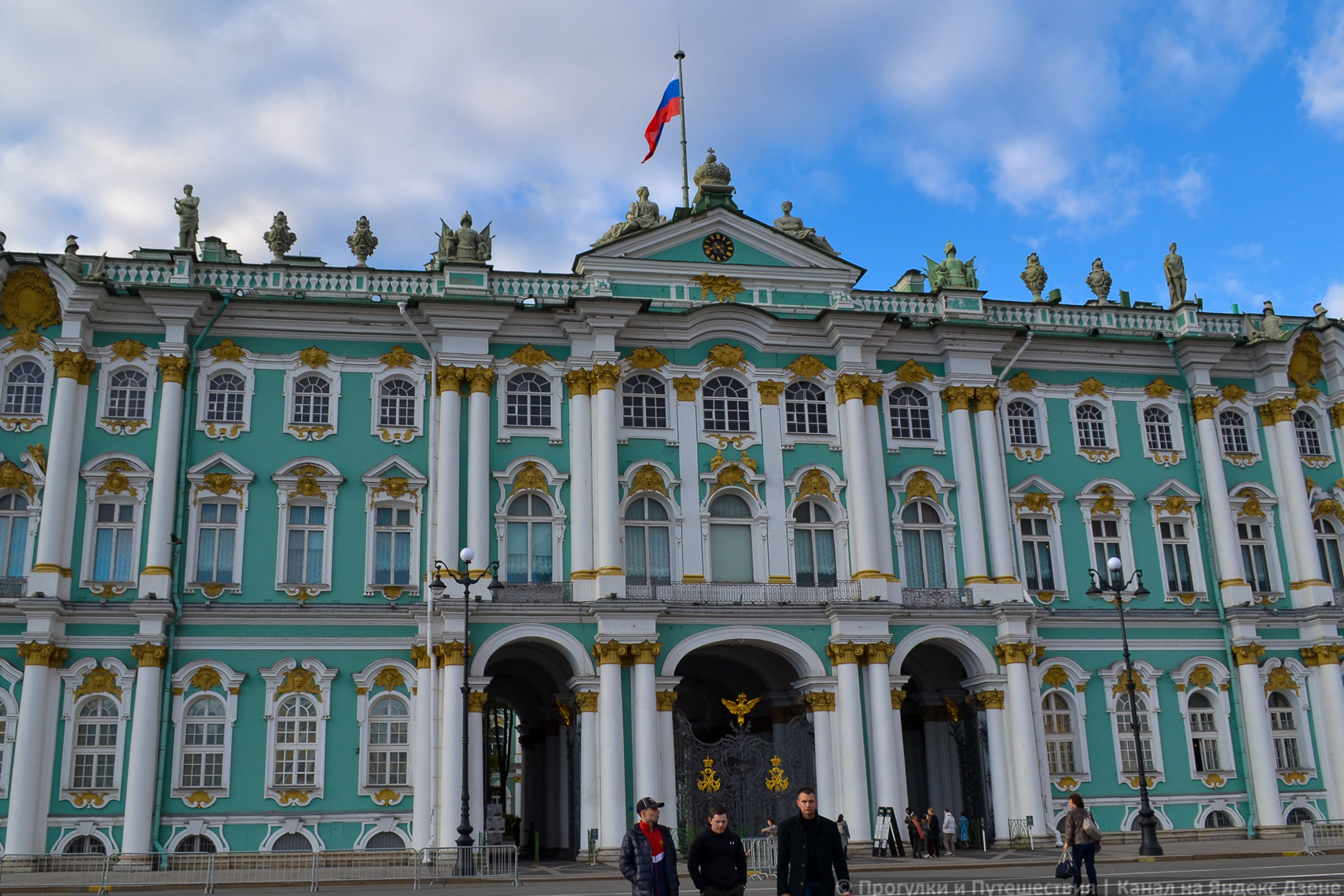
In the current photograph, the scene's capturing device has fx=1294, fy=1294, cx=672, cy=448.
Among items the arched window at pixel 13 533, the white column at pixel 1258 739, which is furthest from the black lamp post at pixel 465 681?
the white column at pixel 1258 739

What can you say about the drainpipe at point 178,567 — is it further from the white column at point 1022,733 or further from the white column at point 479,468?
the white column at point 1022,733

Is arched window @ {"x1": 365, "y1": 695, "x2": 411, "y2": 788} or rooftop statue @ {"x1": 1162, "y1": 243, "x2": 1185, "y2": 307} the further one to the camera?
rooftop statue @ {"x1": 1162, "y1": 243, "x2": 1185, "y2": 307}

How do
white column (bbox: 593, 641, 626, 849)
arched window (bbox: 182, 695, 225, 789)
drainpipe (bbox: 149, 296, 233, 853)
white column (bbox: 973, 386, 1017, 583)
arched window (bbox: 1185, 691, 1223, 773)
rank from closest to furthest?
drainpipe (bbox: 149, 296, 233, 853) → arched window (bbox: 182, 695, 225, 789) → white column (bbox: 593, 641, 626, 849) → white column (bbox: 973, 386, 1017, 583) → arched window (bbox: 1185, 691, 1223, 773)

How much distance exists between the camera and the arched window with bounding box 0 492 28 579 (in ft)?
107

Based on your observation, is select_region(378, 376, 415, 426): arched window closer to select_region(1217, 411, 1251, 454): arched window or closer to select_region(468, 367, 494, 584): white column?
select_region(468, 367, 494, 584): white column

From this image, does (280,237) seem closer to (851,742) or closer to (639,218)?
(639,218)

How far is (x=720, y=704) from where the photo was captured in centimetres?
4109

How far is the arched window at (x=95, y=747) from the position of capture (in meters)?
31.3

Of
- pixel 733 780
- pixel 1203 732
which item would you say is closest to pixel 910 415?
pixel 733 780

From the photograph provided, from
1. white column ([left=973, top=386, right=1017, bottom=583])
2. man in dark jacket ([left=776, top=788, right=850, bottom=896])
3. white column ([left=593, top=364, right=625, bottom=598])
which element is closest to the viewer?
man in dark jacket ([left=776, top=788, right=850, bottom=896])

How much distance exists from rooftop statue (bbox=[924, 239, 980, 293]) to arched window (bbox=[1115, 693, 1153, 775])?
42.4 feet

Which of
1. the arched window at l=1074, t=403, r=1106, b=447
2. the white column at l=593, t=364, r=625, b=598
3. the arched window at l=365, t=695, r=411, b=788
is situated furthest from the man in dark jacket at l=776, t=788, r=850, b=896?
the arched window at l=1074, t=403, r=1106, b=447

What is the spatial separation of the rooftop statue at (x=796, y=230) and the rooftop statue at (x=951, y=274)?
3471 millimetres

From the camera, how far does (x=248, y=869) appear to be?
88.2 ft
